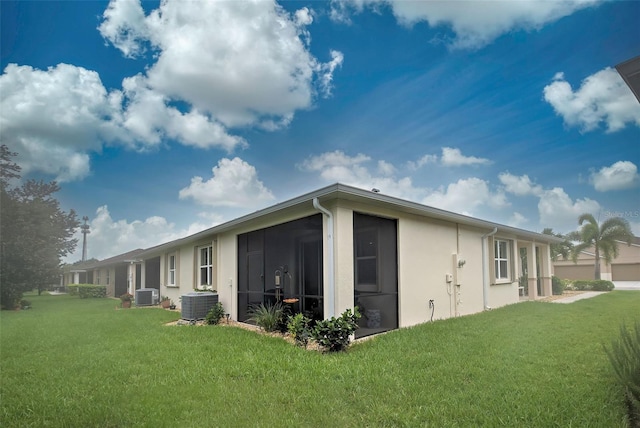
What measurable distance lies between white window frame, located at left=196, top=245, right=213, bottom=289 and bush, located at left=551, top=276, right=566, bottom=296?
38.6 ft

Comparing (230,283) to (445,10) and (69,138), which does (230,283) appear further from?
(445,10)

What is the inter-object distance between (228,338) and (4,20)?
6.12 metres

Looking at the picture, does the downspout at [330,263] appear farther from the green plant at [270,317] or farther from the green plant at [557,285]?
the green plant at [557,285]

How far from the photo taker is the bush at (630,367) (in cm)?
266

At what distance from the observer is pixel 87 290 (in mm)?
19094

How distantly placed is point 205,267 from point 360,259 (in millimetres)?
5900

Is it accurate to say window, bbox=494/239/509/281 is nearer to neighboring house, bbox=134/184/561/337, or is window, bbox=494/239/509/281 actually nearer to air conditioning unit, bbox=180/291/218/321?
neighboring house, bbox=134/184/561/337

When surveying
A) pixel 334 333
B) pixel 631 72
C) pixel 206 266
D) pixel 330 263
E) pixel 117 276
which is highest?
pixel 631 72

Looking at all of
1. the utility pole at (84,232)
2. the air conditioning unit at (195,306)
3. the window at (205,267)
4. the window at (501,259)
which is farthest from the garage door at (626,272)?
the window at (205,267)

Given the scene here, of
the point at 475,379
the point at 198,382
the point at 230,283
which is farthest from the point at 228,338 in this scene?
the point at 475,379

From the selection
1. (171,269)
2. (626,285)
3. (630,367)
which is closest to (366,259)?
(626,285)

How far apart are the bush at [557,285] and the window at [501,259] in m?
3.20

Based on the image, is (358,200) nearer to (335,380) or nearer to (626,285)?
(335,380)

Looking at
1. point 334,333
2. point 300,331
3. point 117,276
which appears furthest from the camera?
point 117,276
